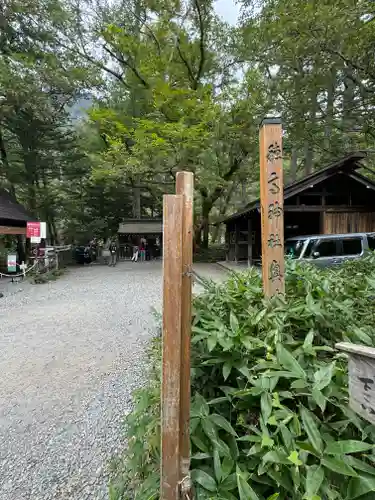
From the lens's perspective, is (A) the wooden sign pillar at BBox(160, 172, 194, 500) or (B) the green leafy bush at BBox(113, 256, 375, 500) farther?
(A) the wooden sign pillar at BBox(160, 172, 194, 500)

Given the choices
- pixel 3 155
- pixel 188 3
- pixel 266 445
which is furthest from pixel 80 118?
pixel 266 445

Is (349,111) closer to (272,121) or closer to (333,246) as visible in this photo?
(333,246)

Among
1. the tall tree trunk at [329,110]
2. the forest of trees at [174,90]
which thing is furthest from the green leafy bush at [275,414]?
the tall tree trunk at [329,110]

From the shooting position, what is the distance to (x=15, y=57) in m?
12.8

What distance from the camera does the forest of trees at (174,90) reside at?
8688mm

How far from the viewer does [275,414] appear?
4.60 ft

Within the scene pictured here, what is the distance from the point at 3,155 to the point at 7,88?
5582 mm

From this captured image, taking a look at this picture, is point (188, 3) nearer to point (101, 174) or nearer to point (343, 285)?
point (101, 174)

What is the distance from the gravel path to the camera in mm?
2250

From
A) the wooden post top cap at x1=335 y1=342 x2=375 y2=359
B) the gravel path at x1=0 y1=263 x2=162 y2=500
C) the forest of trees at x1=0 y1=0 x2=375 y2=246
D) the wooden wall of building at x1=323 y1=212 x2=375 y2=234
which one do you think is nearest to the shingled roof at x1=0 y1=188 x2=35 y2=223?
the forest of trees at x1=0 y1=0 x2=375 y2=246

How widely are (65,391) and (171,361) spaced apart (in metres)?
2.75

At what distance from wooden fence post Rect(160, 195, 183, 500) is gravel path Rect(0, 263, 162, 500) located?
1.09 meters

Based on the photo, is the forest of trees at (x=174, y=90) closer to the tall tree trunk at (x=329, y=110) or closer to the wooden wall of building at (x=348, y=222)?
the tall tree trunk at (x=329, y=110)

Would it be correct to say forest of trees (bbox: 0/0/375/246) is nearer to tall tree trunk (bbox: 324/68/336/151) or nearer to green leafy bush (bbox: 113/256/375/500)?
tall tree trunk (bbox: 324/68/336/151)
